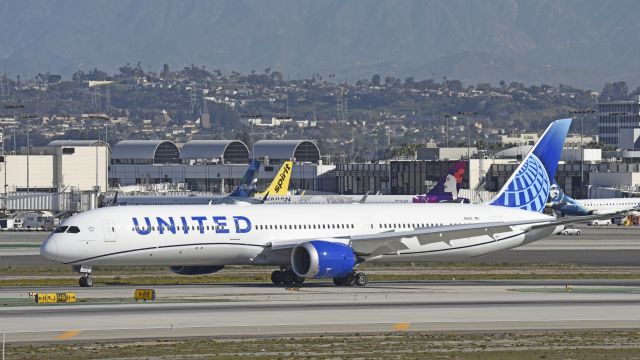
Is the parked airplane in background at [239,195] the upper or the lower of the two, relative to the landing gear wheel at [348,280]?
upper

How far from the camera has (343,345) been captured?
148 ft

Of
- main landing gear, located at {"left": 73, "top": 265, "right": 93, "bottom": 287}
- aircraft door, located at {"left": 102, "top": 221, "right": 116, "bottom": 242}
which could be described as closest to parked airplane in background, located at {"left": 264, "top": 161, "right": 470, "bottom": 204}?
main landing gear, located at {"left": 73, "top": 265, "right": 93, "bottom": 287}

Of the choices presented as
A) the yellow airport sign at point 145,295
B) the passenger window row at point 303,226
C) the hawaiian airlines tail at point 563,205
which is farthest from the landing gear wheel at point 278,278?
the hawaiian airlines tail at point 563,205

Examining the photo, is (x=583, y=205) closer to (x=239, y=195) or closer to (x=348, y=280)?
(x=239, y=195)

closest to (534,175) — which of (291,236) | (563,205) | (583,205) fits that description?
(291,236)

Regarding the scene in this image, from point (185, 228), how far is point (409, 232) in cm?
1127

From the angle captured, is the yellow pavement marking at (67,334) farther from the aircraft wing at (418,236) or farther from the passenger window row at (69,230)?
the aircraft wing at (418,236)

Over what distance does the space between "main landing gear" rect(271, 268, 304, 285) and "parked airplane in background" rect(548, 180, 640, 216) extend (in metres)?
101

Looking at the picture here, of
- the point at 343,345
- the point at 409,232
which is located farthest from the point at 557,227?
the point at 343,345

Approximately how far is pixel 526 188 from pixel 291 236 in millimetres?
15919

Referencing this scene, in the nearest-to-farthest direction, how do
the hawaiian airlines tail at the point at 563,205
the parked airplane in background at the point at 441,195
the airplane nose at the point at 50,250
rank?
the airplane nose at the point at 50,250 < the parked airplane in background at the point at 441,195 < the hawaiian airlines tail at the point at 563,205

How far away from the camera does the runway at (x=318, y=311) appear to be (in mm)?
48906

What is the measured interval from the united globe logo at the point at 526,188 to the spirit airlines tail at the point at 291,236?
1743 mm

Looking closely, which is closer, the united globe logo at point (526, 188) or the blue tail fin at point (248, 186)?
the united globe logo at point (526, 188)
